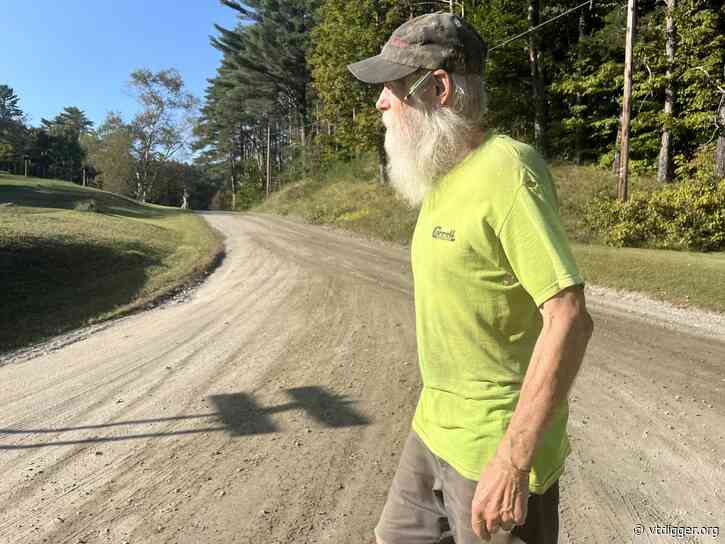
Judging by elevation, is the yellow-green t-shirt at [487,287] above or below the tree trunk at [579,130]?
below

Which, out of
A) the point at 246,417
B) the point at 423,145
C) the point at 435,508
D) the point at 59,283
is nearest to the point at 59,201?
the point at 59,283

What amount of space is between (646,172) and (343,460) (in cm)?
2423

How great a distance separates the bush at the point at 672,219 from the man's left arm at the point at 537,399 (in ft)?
49.2

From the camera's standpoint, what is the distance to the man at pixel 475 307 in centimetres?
122

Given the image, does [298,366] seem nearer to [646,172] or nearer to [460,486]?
[460,486]

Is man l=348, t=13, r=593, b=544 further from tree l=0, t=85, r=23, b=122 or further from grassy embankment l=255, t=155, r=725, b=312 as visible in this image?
tree l=0, t=85, r=23, b=122

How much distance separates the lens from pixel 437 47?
148cm

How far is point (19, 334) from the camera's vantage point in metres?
6.96

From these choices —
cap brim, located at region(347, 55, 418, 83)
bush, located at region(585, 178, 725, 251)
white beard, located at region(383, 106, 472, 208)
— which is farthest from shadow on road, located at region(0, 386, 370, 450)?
bush, located at region(585, 178, 725, 251)

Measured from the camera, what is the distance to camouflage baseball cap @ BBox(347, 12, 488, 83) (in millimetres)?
1472

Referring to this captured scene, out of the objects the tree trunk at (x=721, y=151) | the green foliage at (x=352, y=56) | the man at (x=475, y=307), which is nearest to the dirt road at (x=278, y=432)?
the man at (x=475, y=307)

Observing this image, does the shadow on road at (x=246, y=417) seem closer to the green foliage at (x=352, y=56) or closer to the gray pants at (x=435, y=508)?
the gray pants at (x=435, y=508)

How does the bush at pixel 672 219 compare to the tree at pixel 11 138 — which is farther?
the tree at pixel 11 138

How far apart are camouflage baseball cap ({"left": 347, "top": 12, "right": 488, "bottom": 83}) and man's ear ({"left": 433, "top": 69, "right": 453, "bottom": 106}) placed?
2 cm
